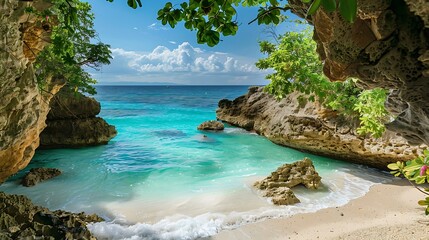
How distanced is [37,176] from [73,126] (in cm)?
680

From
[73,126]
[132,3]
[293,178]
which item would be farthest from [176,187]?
[73,126]

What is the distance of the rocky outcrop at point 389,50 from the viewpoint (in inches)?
97.9

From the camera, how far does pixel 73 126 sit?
15742 millimetres

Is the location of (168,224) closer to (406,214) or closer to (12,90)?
(12,90)

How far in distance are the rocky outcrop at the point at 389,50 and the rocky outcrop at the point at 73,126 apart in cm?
1489

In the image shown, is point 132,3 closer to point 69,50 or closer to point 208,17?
point 208,17

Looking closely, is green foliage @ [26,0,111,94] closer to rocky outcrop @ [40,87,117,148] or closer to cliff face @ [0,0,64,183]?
cliff face @ [0,0,64,183]

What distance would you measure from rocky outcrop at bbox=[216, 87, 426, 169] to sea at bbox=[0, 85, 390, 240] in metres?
0.51

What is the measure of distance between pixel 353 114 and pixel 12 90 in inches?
456

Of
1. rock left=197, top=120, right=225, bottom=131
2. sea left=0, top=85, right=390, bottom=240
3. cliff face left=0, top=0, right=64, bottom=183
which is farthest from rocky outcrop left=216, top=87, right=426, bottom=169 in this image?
cliff face left=0, top=0, right=64, bottom=183

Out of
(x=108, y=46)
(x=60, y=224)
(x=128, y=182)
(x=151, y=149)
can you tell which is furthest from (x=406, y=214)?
(x=151, y=149)

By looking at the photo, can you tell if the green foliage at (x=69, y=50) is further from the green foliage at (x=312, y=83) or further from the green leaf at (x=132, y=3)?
the green foliage at (x=312, y=83)

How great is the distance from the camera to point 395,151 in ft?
31.3

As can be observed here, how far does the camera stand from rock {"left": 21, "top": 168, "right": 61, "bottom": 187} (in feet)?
30.0
